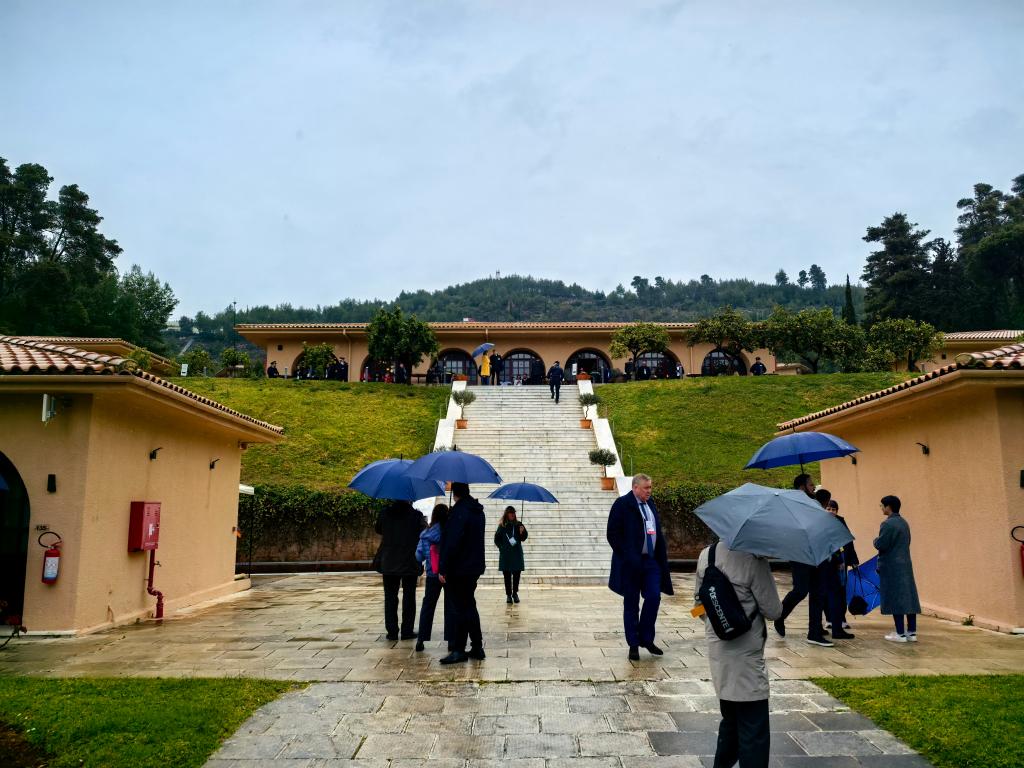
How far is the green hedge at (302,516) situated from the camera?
653 inches

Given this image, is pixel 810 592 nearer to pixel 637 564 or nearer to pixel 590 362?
pixel 637 564

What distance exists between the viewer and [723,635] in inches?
144

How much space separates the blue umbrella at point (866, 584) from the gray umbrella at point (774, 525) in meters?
5.13

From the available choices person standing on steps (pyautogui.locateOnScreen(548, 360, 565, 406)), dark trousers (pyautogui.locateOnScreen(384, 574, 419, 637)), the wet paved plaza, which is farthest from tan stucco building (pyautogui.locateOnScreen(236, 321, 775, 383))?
dark trousers (pyautogui.locateOnScreen(384, 574, 419, 637))

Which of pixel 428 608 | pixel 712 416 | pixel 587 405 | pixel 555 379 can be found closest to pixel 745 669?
pixel 428 608

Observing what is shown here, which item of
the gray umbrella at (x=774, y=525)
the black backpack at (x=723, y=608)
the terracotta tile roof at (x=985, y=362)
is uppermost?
the terracotta tile roof at (x=985, y=362)

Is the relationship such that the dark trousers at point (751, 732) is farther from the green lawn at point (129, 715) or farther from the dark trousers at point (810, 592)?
the dark trousers at point (810, 592)

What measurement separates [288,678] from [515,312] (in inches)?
2906

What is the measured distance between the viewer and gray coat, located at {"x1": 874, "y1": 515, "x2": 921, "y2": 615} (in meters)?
7.75

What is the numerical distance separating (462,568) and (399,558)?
1242mm

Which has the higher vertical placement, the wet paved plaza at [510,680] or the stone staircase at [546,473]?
the stone staircase at [546,473]

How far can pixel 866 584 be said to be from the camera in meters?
8.40

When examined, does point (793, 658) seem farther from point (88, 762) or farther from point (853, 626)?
point (88, 762)

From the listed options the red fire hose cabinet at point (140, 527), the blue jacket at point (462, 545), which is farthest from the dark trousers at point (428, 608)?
the red fire hose cabinet at point (140, 527)
